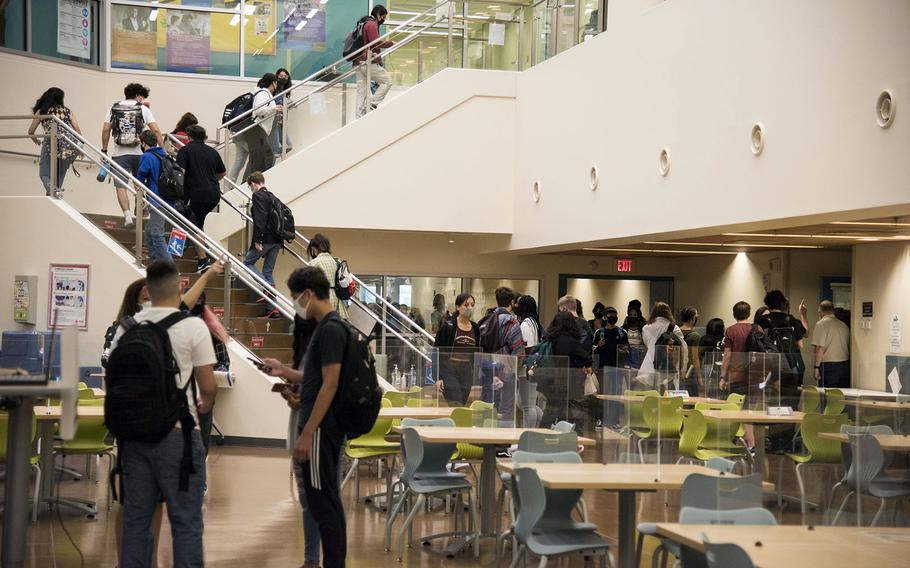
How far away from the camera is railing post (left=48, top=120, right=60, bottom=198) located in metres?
12.8

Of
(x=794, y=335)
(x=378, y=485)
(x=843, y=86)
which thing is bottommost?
(x=378, y=485)

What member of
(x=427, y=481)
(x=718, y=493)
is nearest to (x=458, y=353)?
(x=427, y=481)

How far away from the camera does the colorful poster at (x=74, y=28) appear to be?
16625 millimetres

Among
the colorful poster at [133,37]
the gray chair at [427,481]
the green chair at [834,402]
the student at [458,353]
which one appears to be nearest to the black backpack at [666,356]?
the green chair at [834,402]

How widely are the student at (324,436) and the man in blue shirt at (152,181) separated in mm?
7110

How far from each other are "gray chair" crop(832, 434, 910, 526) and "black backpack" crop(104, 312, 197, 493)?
3237 millimetres

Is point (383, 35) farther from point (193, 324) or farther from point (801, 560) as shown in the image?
point (801, 560)

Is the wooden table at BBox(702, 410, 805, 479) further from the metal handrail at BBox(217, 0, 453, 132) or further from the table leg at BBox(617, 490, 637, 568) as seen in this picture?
the metal handrail at BBox(217, 0, 453, 132)

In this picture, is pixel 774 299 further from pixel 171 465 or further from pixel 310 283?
pixel 171 465

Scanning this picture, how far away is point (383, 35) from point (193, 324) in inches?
480

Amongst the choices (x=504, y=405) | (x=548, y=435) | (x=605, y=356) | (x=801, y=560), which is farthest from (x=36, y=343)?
(x=801, y=560)

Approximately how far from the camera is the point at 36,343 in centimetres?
1168

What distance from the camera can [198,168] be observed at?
12.8 meters

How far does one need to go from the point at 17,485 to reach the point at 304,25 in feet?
45.4
